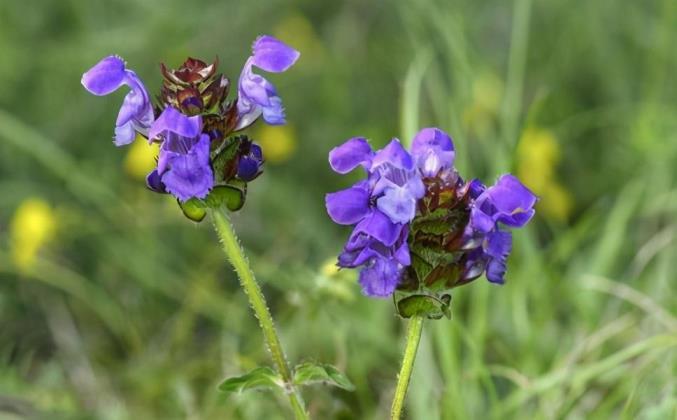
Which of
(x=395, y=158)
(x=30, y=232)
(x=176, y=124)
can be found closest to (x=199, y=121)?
(x=176, y=124)

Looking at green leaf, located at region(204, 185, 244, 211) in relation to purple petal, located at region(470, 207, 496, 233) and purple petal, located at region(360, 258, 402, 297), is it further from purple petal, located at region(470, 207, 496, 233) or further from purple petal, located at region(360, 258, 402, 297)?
purple petal, located at region(470, 207, 496, 233)

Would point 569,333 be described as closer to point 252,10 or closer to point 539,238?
point 539,238

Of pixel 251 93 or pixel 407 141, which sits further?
pixel 407 141

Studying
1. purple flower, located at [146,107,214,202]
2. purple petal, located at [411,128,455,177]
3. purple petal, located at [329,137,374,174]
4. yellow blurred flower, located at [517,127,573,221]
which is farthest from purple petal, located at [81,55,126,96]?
yellow blurred flower, located at [517,127,573,221]

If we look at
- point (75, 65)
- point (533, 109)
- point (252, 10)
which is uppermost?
point (252, 10)

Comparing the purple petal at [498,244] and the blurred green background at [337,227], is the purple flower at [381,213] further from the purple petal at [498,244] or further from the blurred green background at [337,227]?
the blurred green background at [337,227]

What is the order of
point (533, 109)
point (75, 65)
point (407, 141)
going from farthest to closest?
point (75, 65) < point (407, 141) < point (533, 109)

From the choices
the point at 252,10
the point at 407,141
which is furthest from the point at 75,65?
the point at 407,141
